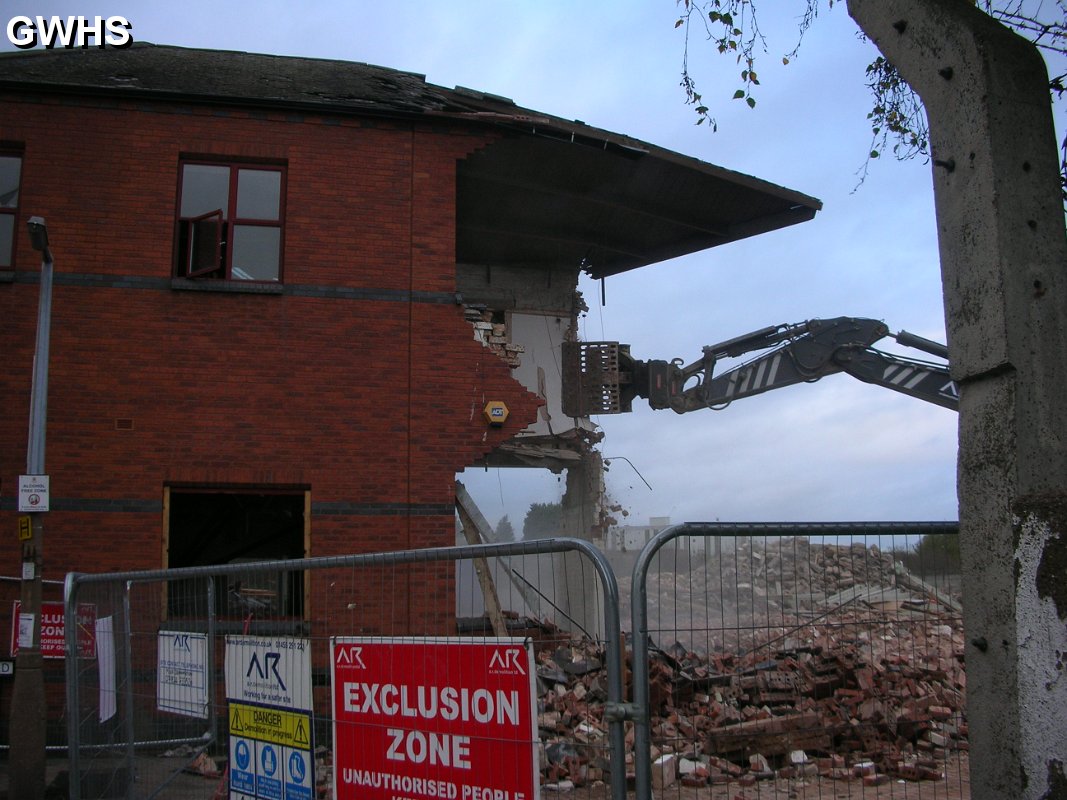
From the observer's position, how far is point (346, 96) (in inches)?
527

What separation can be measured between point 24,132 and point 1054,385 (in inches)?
495

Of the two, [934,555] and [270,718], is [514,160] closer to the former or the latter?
[270,718]

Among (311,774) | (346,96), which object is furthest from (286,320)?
(311,774)

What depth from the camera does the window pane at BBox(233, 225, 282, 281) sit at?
12766 millimetres

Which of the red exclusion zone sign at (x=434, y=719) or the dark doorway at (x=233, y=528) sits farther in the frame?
the dark doorway at (x=233, y=528)

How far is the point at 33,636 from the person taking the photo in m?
9.73

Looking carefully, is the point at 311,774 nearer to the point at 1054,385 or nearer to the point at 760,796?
the point at 760,796

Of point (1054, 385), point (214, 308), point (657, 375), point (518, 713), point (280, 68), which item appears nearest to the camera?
point (1054, 385)

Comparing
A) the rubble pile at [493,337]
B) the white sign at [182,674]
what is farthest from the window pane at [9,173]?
the white sign at [182,674]

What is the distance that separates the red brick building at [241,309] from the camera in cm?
1201

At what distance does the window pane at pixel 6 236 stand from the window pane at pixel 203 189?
211 centimetres

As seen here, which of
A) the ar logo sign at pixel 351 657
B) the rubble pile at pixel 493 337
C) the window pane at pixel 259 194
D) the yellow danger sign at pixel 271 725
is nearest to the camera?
the ar logo sign at pixel 351 657

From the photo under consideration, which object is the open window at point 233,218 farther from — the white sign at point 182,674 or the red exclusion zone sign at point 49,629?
the white sign at point 182,674

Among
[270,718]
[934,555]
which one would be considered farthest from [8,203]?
[934,555]
